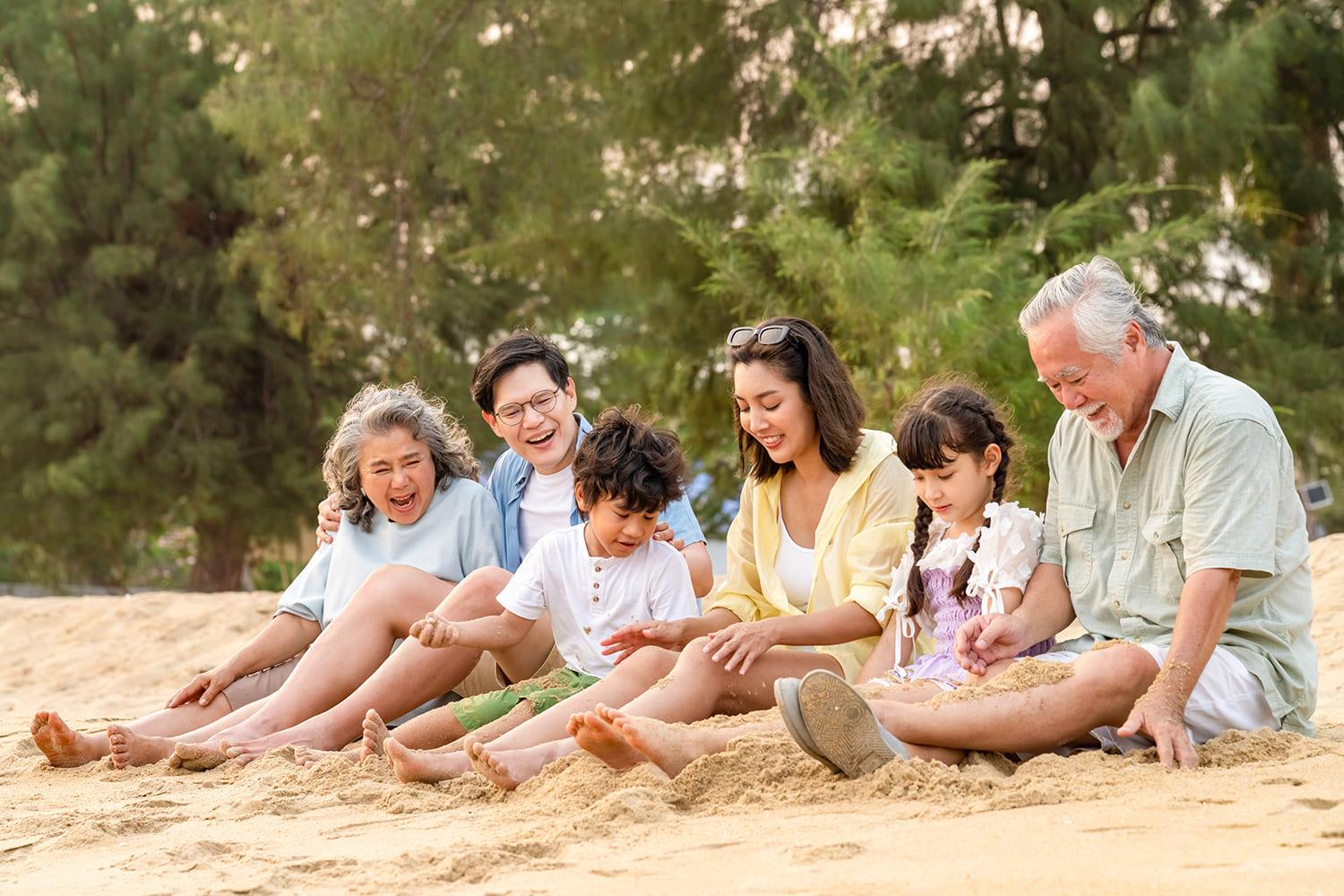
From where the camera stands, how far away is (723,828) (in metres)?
2.72

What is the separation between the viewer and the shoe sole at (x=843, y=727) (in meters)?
2.84

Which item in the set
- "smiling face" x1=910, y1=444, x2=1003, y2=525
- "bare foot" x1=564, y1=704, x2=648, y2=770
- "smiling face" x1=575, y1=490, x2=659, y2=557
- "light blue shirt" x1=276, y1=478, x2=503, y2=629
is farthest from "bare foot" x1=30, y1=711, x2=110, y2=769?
"smiling face" x1=910, y1=444, x2=1003, y2=525

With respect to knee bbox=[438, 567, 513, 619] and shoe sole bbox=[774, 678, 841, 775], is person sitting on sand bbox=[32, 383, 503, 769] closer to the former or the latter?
knee bbox=[438, 567, 513, 619]

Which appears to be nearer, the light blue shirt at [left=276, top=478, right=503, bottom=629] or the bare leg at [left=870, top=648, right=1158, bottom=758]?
the bare leg at [left=870, top=648, right=1158, bottom=758]

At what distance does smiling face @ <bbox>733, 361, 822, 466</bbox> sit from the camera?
3891mm

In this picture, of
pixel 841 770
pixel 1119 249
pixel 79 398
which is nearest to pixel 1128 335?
pixel 841 770

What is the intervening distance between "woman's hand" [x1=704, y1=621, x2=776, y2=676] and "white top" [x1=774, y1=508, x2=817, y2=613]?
0.47 metres

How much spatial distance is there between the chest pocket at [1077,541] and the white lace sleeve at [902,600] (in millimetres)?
374

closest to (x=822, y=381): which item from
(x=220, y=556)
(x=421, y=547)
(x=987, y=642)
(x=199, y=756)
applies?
(x=987, y=642)

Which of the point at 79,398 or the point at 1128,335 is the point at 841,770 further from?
the point at 79,398

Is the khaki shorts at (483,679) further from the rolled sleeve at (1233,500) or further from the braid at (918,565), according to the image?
the rolled sleeve at (1233,500)

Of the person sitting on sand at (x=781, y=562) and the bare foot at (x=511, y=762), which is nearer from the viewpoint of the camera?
the bare foot at (x=511, y=762)

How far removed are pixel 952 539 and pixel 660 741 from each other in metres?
0.98

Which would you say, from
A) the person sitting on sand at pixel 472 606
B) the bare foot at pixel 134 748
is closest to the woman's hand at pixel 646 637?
the person sitting on sand at pixel 472 606
